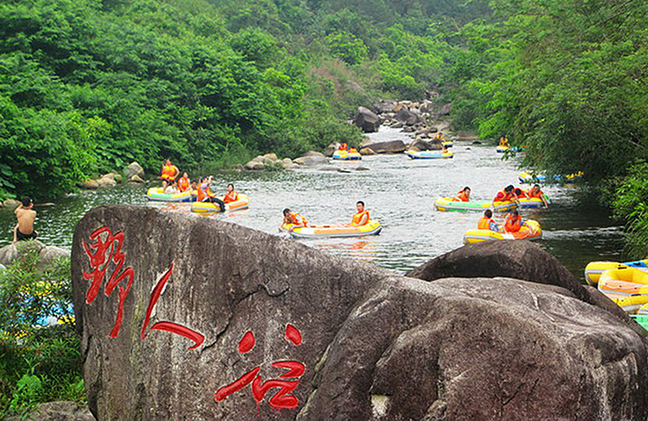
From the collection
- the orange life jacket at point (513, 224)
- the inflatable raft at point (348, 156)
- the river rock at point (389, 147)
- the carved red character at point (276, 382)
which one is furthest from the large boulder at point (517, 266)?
the river rock at point (389, 147)

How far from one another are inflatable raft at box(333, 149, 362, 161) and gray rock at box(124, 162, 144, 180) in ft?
33.8

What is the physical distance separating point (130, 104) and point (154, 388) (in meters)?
26.0

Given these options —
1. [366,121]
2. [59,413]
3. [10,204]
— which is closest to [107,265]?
[59,413]

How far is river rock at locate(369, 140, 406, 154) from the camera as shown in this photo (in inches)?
1499

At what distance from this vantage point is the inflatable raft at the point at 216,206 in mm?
20617

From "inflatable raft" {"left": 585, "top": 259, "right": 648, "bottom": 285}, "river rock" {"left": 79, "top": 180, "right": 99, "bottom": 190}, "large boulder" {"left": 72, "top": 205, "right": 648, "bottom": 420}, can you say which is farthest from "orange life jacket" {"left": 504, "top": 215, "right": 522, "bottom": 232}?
"river rock" {"left": 79, "top": 180, "right": 99, "bottom": 190}

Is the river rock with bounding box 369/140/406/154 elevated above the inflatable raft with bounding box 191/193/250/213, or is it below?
above

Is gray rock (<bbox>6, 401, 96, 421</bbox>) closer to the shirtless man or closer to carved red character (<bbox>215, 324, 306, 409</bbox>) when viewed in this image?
carved red character (<bbox>215, 324, 306, 409</bbox>)

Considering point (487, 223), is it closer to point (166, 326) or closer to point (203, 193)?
point (203, 193)

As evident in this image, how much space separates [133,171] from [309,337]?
2396 centimetres

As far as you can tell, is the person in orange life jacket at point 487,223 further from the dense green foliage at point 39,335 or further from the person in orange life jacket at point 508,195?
the dense green foliage at point 39,335

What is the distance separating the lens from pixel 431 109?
60.4 meters

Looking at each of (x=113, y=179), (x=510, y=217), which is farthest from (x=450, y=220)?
(x=113, y=179)

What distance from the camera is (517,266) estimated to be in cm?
577
